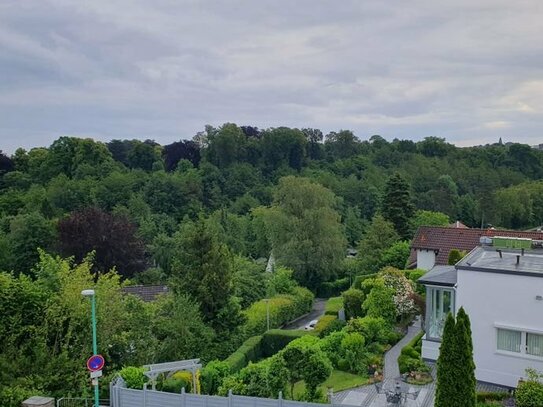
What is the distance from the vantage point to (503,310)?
54.1 ft

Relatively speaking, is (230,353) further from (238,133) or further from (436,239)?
(238,133)

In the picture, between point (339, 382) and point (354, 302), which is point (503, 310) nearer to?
point (339, 382)

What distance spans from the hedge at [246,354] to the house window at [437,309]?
351 inches

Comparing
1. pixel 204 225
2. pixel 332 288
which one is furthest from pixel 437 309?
pixel 332 288

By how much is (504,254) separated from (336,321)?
1248cm

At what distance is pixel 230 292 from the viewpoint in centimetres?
2847

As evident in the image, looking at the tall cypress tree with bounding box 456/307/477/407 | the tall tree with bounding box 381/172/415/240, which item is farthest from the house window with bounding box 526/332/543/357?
the tall tree with bounding box 381/172/415/240

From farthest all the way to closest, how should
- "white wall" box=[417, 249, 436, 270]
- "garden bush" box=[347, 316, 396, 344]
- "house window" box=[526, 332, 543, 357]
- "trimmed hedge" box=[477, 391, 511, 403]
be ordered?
"white wall" box=[417, 249, 436, 270]
"garden bush" box=[347, 316, 396, 344]
"house window" box=[526, 332, 543, 357]
"trimmed hedge" box=[477, 391, 511, 403]

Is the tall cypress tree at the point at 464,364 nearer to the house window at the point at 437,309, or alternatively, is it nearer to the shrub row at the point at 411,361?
the house window at the point at 437,309

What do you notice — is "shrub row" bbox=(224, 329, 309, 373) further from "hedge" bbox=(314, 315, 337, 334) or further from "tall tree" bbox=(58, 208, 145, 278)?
"tall tree" bbox=(58, 208, 145, 278)

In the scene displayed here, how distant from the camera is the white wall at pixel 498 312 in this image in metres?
16.0

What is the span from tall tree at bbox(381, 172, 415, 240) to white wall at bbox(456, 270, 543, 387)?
3010 cm

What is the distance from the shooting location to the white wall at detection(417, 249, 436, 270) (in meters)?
33.8

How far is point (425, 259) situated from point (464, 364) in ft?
71.5
